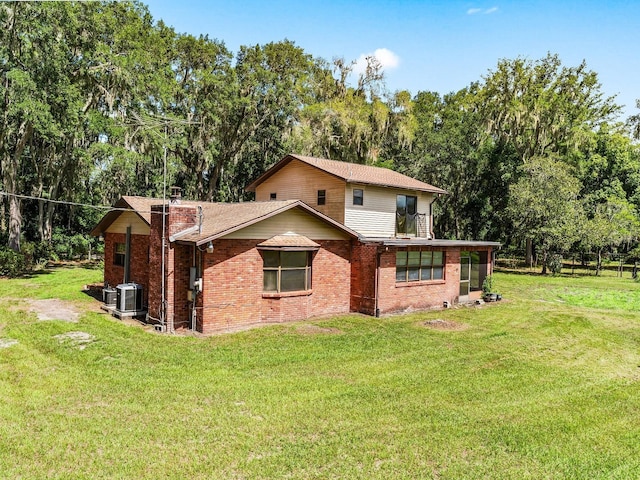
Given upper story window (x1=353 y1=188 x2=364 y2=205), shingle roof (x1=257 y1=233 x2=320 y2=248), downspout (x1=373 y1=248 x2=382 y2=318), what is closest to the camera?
shingle roof (x1=257 y1=233 x2=320 y2=248)

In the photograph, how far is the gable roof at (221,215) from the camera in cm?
1155

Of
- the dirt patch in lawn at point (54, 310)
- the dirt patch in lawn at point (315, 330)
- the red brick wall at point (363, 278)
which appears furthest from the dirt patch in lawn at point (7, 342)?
the red brick wall at point (363, 278)

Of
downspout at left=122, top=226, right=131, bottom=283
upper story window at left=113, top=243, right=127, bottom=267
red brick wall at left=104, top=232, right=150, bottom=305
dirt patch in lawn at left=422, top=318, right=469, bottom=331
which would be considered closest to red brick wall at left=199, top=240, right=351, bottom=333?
dirt patch in lawn at left=422, top=318, right=469, bottom=331

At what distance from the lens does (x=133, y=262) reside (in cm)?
1509

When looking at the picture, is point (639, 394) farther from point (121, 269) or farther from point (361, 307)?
point (121, 269)

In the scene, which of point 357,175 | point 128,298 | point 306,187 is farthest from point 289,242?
point 306,187

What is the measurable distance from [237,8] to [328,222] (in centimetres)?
715

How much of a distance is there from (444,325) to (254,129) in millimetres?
23663

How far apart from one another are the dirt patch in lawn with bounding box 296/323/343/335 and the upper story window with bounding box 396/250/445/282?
393 centimetres

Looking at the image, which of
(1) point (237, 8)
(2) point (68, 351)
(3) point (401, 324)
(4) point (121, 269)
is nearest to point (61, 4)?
(1) point (237, 8)

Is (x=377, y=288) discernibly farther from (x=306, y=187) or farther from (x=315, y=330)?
(x=306, y=187)

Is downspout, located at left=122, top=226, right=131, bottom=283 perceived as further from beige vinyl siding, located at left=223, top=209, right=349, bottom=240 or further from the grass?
beige vinyl siding, located at left=223, top=209, right=349, bottom=240

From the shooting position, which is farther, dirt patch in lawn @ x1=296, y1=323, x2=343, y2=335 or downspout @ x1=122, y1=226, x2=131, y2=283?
downspout @ x1=122, y1=226, x2=131, y2=283

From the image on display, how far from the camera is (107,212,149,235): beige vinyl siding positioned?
14500 millimetres
